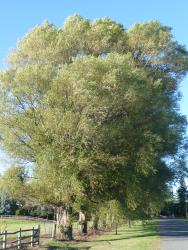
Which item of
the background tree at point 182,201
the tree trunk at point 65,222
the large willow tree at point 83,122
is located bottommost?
the tree trunk at point 65,222

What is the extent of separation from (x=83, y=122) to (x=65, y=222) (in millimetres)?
6692

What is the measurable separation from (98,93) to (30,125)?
4.07 m

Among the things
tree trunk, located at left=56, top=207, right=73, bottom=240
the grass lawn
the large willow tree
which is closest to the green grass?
tree trunk, located at left=56, top=207, right=73, bottom=240

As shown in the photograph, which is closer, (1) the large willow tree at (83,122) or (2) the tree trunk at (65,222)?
(1) the large willow tree at (83,122)

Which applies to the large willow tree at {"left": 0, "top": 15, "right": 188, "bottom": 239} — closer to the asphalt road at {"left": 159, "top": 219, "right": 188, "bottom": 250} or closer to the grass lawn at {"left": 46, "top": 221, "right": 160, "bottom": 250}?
the grass lawn at {"left": 46, "top": 221, "right": 160, "bottom": 250}

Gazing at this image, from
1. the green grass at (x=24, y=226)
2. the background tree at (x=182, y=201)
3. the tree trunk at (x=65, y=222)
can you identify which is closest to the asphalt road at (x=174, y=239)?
the tree trunk at (x=65, y=222)

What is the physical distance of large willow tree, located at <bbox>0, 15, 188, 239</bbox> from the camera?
85.1 ft

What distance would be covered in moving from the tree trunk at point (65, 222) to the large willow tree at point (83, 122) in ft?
0.48

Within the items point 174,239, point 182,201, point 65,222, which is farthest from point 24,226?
point 182,201

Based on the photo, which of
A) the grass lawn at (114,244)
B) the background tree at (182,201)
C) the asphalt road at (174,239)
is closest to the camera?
the asphalt road at (174,239)

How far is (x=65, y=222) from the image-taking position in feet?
95.7

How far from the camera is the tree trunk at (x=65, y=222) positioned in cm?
2912

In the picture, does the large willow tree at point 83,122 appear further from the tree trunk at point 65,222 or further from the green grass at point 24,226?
the green grass at point 24,226

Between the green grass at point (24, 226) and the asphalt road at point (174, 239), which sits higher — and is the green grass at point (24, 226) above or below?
above
